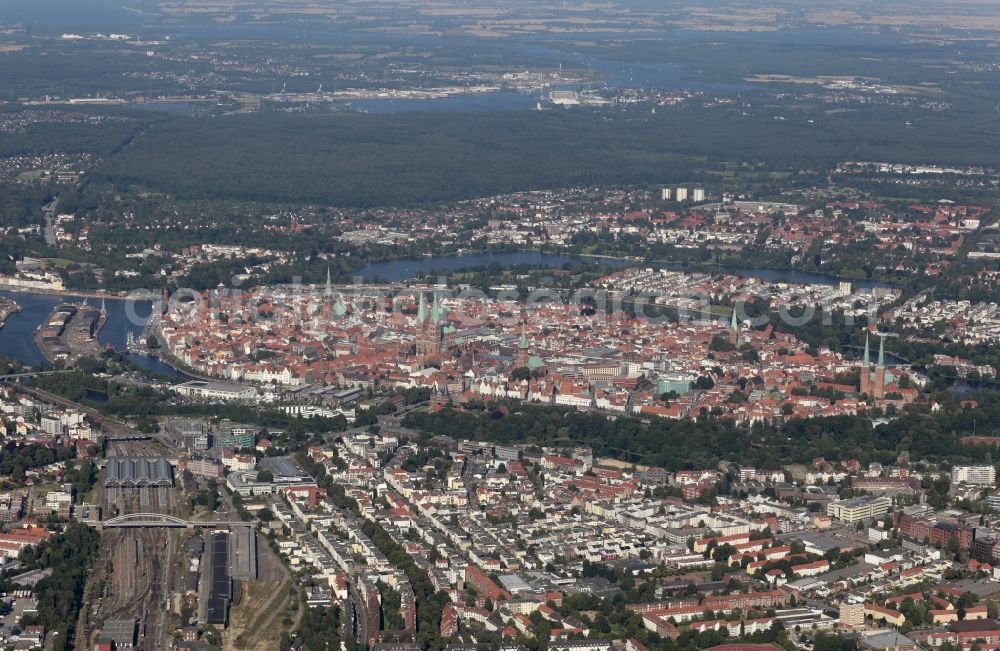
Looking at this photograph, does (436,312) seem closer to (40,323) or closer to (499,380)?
(499,380)

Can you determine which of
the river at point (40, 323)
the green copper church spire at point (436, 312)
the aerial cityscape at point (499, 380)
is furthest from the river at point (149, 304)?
the green copper church spire at point (436, 312)

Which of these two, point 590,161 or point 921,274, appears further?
point 590,161

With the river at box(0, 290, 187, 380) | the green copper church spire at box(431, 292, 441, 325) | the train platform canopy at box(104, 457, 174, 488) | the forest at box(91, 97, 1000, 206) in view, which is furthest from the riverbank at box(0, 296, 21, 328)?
the forest at box(91, 97, 1000, 206)

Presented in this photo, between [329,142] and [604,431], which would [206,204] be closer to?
[329,142]

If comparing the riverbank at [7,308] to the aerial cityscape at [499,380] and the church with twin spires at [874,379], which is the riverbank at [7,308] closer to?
the aerial cityscape at [499,380]

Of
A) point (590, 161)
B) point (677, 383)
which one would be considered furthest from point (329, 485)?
point (590, 161)

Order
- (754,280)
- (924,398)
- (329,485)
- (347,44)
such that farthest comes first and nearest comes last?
(347,44) → (754,280) → (924,398) → (329,485)

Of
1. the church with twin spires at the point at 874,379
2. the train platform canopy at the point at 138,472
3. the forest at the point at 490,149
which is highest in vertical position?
the train platform canopy at the point at 138,472

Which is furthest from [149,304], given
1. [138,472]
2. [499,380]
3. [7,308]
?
[138,472]
